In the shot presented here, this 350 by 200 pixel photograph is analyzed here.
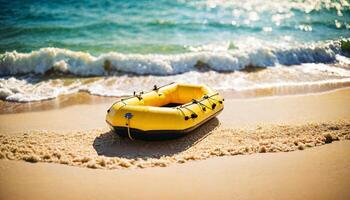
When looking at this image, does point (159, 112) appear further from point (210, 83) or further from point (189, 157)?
point (210, 83)

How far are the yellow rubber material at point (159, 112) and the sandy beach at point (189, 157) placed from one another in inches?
11.8

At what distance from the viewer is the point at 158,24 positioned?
15.6 meters

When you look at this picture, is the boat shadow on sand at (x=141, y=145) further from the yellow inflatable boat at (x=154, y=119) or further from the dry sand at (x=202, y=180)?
the dry sand at (x=202, y=180)

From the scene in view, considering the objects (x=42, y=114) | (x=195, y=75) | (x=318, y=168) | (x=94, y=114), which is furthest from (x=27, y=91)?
(x=318, y=168)

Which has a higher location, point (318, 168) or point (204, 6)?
point (204, 6)

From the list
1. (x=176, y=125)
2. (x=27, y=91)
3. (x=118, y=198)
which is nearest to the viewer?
(x=118, y=198)

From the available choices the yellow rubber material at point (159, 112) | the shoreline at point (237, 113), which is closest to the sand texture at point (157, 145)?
the yellow rubber material at point (159, 112)

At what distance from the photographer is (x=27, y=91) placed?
9.86 metres

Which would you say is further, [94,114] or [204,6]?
[204,6]

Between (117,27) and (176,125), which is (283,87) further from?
(117,27)

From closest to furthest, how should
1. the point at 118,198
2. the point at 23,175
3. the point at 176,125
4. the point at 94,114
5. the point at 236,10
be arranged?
the point at 118,198
the point at 23,175
the point at 176,125
the point at 94,114
the point at 236,10

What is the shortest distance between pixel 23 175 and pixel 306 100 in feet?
19.3

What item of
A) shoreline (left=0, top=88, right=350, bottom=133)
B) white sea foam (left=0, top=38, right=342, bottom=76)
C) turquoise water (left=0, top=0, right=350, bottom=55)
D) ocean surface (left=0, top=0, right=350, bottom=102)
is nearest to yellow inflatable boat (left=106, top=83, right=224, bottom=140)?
shoreline (left=0, top=88, right=350, bottom=133)

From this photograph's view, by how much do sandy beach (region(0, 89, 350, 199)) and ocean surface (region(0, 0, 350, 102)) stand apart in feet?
5.84
